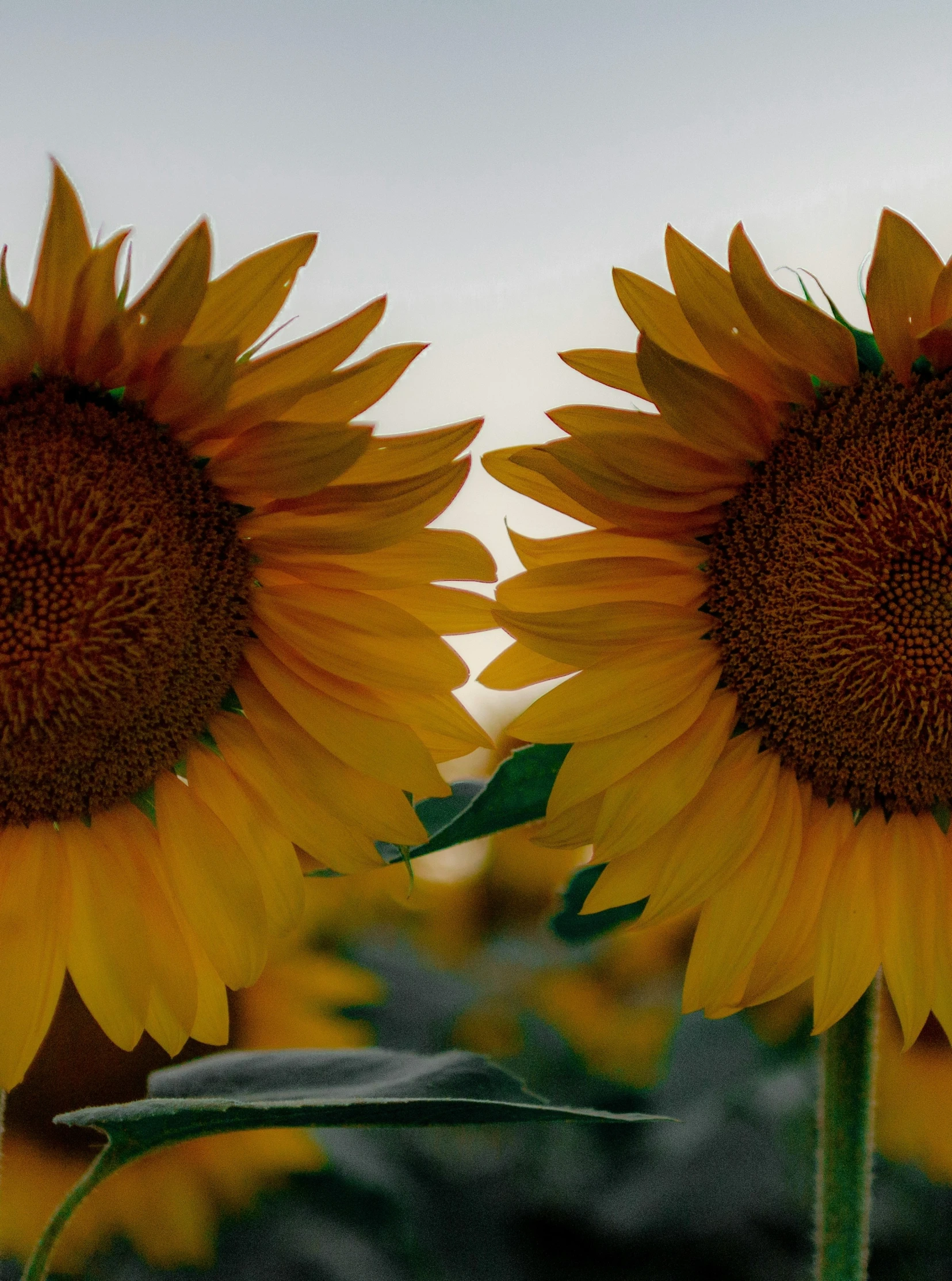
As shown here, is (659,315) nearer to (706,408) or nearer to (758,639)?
(706,408)

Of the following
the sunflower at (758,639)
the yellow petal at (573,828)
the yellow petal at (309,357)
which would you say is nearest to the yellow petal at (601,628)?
the sunflower at (758,639)

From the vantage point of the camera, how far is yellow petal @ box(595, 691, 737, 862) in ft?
3.01

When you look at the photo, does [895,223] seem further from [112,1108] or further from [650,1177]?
[650,1177]

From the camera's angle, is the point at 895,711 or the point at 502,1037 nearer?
the point at 895,711

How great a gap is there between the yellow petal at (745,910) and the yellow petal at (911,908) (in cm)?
7

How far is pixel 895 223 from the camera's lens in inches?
31.1

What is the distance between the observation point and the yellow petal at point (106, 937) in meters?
0.94

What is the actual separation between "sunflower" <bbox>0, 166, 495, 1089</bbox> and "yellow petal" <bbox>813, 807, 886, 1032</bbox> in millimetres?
306

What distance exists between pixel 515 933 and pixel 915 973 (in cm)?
108

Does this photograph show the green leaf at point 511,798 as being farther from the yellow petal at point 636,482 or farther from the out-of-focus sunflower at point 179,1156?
Result: the out-of-focus sunflower at point 179,1156

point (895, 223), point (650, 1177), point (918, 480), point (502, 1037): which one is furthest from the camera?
point (502, 1037)

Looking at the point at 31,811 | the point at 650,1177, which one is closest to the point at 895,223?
the point at 31,811

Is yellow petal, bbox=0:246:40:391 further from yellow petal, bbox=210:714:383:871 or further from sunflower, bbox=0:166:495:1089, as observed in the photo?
yellow petal, bbox=210:714:383:871

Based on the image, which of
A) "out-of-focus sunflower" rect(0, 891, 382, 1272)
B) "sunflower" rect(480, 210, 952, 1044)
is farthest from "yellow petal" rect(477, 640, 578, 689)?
"out-of-focus sunflower" rect(0, 891, 382, 1272)
